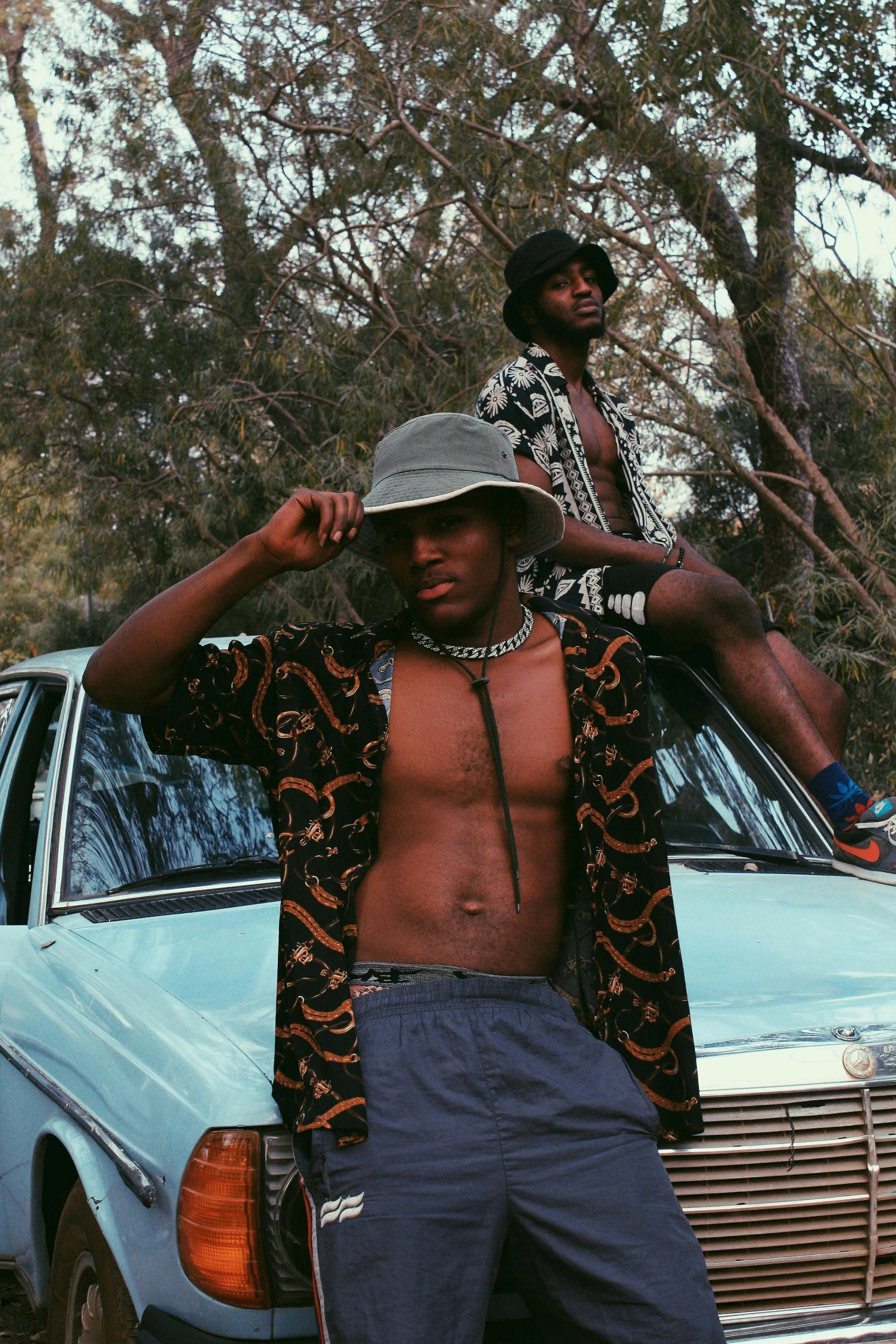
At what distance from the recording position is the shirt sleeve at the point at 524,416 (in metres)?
4.19

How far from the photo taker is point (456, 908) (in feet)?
7.35

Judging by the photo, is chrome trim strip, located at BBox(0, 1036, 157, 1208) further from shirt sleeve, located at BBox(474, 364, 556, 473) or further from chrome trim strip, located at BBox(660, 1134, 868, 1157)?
shirt sleeve, located at BBox(474, 364, 556, 473)

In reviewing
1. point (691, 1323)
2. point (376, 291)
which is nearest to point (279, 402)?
point (376, 291)

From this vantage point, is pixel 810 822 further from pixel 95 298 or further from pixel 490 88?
pixel 95 298

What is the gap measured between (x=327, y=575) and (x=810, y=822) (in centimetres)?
662

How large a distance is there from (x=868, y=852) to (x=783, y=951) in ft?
2.69

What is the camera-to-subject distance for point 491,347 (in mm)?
9078

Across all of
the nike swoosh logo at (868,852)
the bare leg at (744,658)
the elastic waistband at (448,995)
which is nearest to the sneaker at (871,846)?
the nike swoosh logo at (868,852)

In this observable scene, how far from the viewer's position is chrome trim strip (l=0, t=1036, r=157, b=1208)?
2266 millimetres

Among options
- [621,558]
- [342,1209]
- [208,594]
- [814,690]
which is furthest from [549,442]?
[342,1209]

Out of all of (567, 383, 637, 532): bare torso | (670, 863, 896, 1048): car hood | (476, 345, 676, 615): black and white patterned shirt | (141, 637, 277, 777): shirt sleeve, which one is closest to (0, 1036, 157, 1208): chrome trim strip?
(141, 637, 277, 777): shirt sleeve

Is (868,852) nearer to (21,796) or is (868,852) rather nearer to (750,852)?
(750,852)

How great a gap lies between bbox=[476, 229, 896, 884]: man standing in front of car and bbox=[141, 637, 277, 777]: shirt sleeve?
1.23 metres

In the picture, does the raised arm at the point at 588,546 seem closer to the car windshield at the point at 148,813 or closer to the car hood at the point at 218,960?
the car windshield at the point at 148,813
